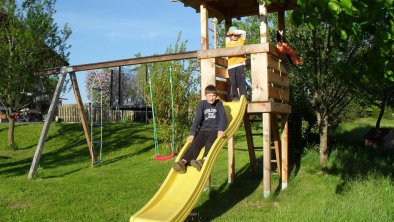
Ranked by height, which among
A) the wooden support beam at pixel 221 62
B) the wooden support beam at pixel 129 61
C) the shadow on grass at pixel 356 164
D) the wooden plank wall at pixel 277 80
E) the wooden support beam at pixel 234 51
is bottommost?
the shadow on grass at pixel 356 164

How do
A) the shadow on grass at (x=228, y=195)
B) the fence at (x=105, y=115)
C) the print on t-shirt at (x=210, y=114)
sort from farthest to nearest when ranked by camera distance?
1. the fence at (x=105, y=115)
2. the print on t-shirt at (x=210, y=114)
3. the shadow on grass at (x=228, y=195)

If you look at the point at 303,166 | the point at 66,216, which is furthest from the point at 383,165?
the point at 66,216

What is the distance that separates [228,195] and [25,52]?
1250 centimetres

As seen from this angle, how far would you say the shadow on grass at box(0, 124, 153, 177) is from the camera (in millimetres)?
14456

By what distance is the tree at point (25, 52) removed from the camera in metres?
17.2

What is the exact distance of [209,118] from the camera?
7.91m

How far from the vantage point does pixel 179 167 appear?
7121 mm

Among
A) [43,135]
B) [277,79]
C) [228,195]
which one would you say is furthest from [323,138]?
[43,135]

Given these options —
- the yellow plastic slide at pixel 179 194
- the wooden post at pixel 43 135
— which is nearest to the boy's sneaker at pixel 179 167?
the yellow plastic slide at pixel 179 194

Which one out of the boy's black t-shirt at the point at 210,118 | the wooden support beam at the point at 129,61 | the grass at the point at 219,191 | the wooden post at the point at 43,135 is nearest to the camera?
the grass at the point at 219,191

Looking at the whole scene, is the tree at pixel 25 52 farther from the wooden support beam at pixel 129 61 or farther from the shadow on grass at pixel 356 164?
the shadow on grass at pixel 356 164

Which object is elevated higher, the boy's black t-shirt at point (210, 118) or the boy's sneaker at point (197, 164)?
the boy's black t-shirt at point (210, 118)

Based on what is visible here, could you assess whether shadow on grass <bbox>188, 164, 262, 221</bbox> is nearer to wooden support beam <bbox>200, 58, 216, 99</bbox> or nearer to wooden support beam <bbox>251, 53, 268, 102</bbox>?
wooden support beam <bbox>251, 53, 268, 102</bbox>

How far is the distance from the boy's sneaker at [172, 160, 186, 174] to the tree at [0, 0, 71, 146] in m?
12.0
